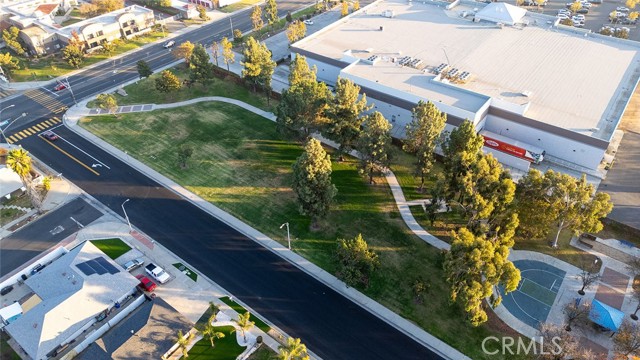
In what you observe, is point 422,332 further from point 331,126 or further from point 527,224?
point 331,126

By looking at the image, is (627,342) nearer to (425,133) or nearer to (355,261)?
(355,261)

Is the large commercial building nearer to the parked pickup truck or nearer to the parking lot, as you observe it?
the parking lot

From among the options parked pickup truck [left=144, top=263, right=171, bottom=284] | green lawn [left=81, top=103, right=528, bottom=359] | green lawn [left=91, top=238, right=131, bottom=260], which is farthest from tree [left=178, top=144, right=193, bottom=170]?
parked pickup truck [left=144, top=263, right=171, bottom=284]

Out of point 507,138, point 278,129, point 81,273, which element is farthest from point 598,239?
point 81,273

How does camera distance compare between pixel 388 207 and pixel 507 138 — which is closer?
pixel 388 207

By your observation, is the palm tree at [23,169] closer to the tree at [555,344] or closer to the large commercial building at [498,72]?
the large commercial building at [498,72]

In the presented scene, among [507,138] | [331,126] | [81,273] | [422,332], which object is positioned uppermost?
[331,126]

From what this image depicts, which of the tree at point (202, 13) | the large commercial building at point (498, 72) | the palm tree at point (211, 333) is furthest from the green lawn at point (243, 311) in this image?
the tree at point (202, 13)
